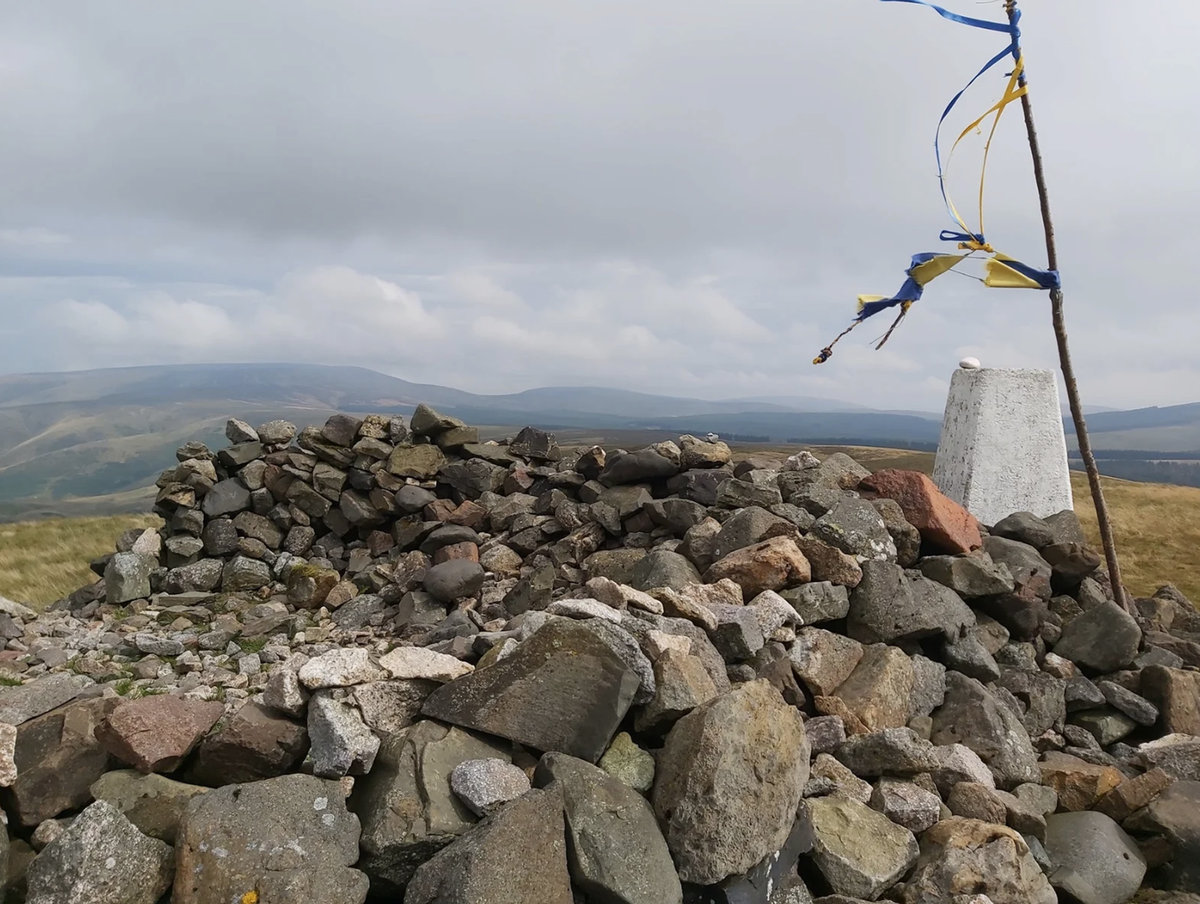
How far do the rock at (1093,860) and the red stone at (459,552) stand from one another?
7592 millimetres

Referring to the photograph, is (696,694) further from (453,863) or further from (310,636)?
(310,636)

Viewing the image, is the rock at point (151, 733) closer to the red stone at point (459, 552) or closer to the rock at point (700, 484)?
the red stone at point (459, 552)

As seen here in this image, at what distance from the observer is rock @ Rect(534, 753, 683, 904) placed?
3.79 metres

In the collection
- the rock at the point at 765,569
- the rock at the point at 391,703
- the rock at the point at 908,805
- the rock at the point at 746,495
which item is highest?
the rock at the point at 746,495

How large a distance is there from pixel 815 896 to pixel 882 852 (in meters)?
0.51

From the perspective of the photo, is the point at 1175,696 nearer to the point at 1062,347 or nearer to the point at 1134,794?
the point at 1134,794

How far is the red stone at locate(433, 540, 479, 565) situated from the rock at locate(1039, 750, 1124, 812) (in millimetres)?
7343

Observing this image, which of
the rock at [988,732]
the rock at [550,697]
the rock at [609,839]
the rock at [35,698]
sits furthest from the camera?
the rock at [988,732]

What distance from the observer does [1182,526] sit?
65.4 feet

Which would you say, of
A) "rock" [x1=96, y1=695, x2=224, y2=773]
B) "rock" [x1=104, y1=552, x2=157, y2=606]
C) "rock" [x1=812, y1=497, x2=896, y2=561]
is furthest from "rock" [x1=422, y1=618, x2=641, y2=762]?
"rock" [x1=104, y1=552, x2=157, y2=606]

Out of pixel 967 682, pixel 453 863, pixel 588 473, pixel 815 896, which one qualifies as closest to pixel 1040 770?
pixel 967 682

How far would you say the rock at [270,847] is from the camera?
3473mm

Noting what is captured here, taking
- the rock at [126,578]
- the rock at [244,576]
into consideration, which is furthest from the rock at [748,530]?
the rock at [126,578]

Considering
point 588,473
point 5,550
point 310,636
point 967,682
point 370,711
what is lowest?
point 5,550
